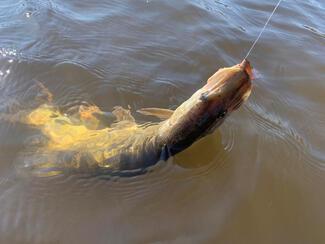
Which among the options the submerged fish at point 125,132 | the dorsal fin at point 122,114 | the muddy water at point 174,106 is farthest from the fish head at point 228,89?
the dorsal fin at point 122,114

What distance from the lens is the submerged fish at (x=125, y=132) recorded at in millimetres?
2939

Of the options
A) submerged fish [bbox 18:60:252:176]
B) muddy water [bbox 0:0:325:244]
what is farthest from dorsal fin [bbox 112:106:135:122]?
muddy water [bbox 0:0:325:244]

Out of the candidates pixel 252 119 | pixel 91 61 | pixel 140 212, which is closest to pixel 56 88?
pixel 91 61

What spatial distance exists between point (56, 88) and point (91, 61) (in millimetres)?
648

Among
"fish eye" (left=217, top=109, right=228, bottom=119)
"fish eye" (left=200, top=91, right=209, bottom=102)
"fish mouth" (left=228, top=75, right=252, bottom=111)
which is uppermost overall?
"fish mouth" (left=228, top=75, right=252, bottom=111)

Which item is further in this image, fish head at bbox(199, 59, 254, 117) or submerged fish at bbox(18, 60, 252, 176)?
submerged fish at bbox(18, 60, 252, 176)

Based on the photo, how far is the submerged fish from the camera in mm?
2939

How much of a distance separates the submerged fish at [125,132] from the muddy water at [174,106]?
0.13m

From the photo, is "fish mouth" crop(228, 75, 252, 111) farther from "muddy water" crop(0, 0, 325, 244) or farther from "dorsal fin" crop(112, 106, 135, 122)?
"dorsal fin" crop(112, 106, 135, 122)

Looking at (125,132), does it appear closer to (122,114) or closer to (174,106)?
(122,114)

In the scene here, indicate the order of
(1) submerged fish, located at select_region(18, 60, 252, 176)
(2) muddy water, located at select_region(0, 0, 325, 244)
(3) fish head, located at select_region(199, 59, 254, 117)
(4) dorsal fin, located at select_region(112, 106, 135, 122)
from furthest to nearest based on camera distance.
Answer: (4) dorsal fin, located at select_region(112, 106, 135, 122), (2) muddy water, located at select_region(0, 0, 325, 244), (1) submerged fish, located at select_region(18, 60, 252, 176), (3) fish head, located at select_region(199, 59, 254, 117)

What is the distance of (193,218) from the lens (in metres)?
3.60

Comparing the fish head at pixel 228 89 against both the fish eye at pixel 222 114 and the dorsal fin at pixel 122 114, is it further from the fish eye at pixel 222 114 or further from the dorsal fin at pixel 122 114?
the dorsal fin at pixel 122 114

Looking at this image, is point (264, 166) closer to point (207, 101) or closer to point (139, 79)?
point (207, 101)
